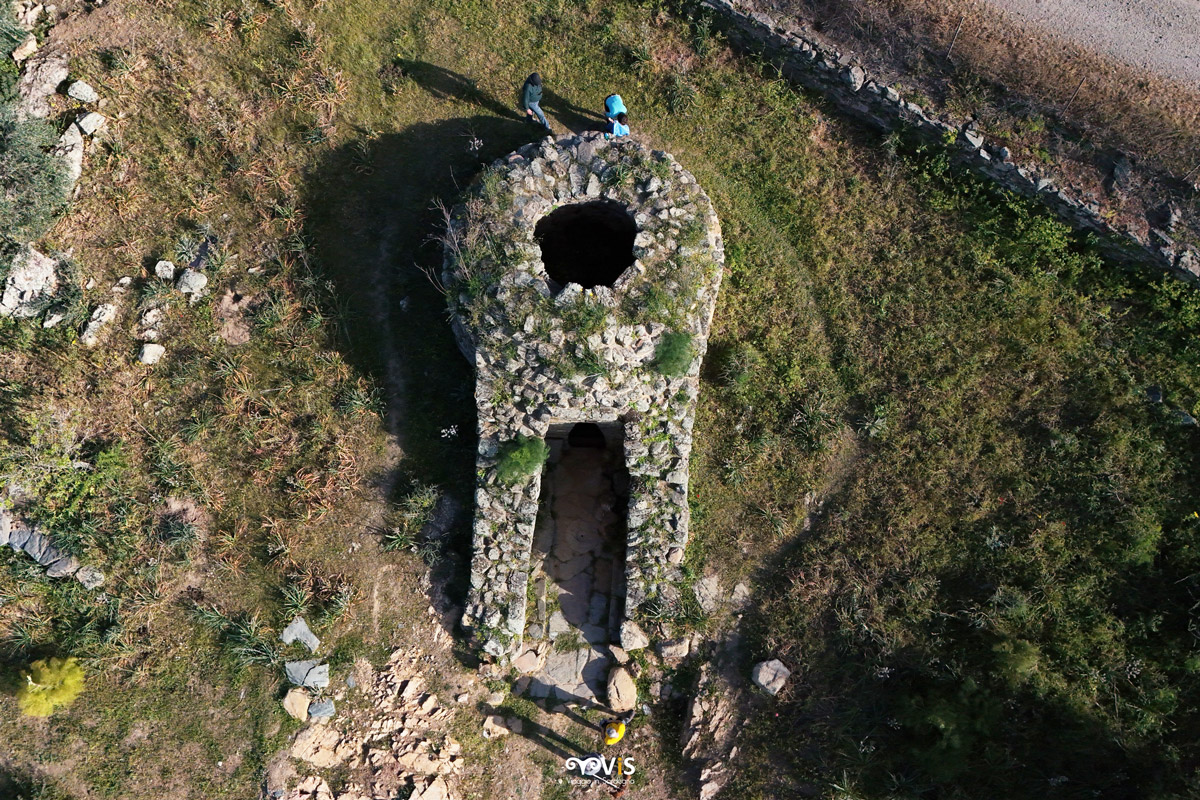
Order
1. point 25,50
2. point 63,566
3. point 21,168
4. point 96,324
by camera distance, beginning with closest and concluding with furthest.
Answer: point 63,566
point 21,168
point 96,324
point 25,50

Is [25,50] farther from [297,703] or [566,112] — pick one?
[297,703]

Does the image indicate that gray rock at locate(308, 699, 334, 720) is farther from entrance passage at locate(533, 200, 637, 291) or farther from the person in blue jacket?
the person in blue jacket

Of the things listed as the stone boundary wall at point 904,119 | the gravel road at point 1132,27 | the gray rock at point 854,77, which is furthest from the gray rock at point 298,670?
the gravel road at point 1132,27

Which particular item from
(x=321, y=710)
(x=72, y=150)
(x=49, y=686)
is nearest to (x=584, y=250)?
(x=321, y=710)

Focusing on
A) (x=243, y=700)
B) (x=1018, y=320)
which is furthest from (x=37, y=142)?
(x=1018, y=320)

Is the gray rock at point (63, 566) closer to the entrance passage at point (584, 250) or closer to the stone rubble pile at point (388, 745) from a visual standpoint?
the stone rubble pile at point (388, 745)
